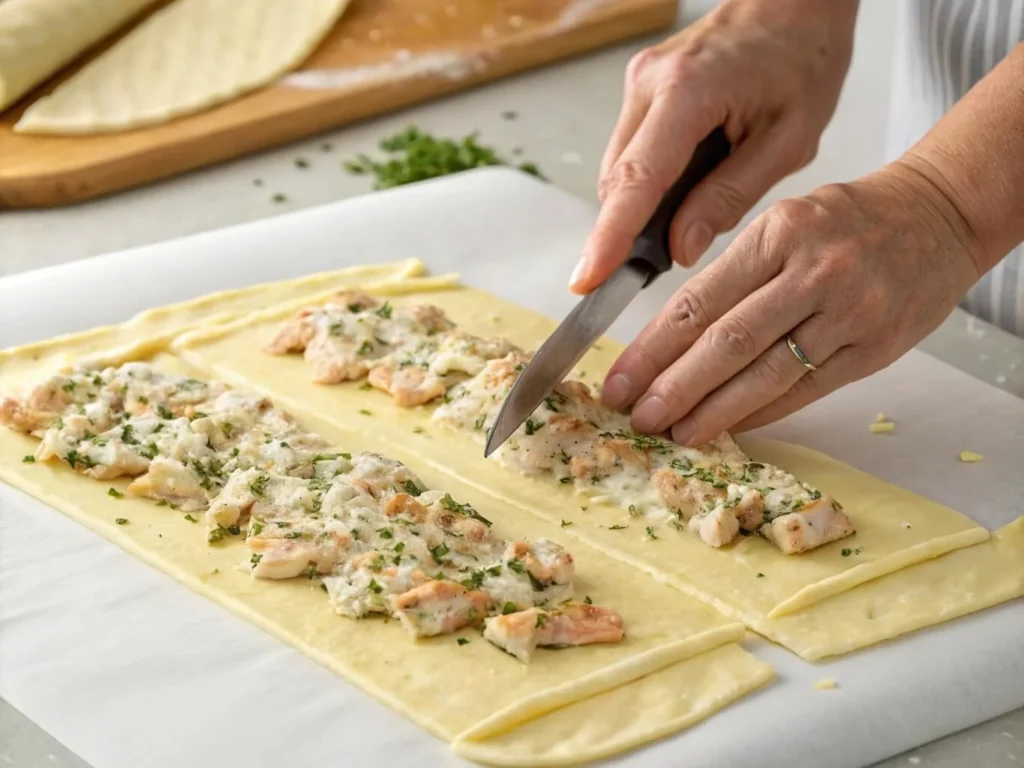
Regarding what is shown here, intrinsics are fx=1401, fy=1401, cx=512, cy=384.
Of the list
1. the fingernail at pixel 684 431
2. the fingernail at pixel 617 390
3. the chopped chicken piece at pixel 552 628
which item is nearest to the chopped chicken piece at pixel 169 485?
the chopped chicken piece at pixel 552 628

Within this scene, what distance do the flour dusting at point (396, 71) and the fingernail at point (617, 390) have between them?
7.44 feet

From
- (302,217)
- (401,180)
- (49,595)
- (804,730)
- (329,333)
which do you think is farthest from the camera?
(401,180)

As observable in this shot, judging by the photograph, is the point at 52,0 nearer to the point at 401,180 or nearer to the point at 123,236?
the point at 123,236

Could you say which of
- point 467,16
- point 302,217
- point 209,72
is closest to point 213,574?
point 302,217

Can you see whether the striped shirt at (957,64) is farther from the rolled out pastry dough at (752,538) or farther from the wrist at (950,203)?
the rolled out pastry dough at (752,538)

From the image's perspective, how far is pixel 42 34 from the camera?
15.6 feet

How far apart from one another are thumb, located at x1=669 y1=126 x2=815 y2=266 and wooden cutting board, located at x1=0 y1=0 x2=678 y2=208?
1.78 m

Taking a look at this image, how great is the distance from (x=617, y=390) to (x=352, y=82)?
235cm

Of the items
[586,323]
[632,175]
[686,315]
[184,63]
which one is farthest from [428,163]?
[686,315]

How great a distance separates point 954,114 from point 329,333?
5.02 feet

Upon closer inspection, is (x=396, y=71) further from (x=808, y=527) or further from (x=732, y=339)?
(x=808, y=527)

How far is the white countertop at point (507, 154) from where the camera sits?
13.6ft

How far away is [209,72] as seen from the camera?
16.2 feet

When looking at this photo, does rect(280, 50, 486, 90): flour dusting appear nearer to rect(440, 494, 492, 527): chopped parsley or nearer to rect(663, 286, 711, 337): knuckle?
rect(663, 286, 711, 337): knuckle
